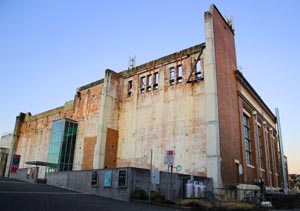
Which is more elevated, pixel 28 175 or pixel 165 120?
pixel 165 120

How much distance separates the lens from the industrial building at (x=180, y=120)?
23.6 m

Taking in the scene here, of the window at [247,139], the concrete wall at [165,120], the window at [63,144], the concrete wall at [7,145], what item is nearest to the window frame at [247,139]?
the window at [247,139]

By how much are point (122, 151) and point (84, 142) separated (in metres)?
6.27

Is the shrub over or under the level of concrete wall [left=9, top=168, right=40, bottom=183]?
under

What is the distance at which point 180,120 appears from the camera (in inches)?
1019

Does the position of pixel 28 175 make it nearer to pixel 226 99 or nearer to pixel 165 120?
pixel 165 120

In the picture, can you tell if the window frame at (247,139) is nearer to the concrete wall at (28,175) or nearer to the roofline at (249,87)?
the roofline at (249,87)

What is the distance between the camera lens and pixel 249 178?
2702 centimetres

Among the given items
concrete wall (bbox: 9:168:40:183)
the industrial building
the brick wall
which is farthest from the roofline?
concrete wall (bbox: 9:168:40:183)

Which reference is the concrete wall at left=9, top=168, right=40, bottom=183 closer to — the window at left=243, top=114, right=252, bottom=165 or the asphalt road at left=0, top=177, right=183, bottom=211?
the asphalt road at left=0, top=177, right=183, bottom=211

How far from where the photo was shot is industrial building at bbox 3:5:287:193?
2358cm

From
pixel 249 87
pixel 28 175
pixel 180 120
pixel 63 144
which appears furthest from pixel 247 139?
pixel 28 175

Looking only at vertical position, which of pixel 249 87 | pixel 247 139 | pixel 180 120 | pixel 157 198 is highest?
pixel 249 87

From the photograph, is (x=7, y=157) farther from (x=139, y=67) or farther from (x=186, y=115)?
(x=186, y=115)
